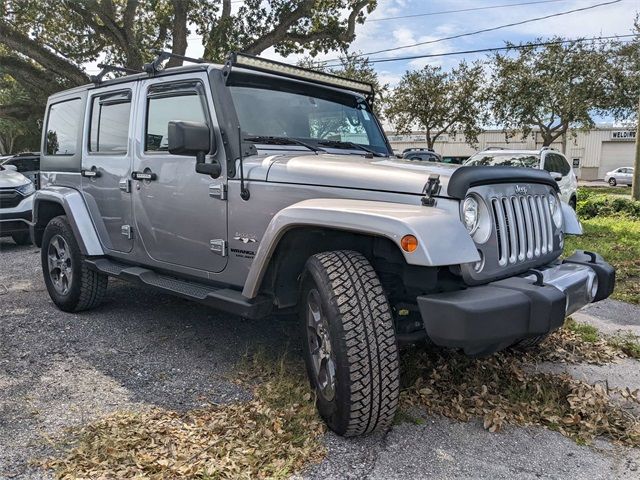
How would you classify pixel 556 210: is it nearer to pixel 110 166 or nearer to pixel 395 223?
pixel 395 223

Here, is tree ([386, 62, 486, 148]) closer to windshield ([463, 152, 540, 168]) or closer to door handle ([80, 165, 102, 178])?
windshield ([463, 152, 540, 168])

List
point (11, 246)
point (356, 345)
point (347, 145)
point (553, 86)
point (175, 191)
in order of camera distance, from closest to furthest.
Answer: point (356, 345) → point (175, 191) → point (347, 145) → point (11, 246) → point (553, 86)

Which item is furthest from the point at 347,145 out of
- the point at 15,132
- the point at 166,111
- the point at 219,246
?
the point at 15,132

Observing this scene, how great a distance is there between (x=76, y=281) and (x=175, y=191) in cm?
166

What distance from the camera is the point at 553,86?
24.3 meters

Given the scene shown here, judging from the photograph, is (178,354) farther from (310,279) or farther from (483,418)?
(483,418)

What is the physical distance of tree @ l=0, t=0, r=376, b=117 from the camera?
14.8 meters

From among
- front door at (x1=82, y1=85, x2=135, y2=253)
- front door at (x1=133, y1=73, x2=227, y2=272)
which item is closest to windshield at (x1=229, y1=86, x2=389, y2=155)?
front door at (x1=133, y1=73, x2=227, y2=272)

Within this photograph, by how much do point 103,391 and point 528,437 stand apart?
2.52m

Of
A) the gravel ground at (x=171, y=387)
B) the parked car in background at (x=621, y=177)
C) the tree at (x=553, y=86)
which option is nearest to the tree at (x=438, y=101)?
the tree at (x=553, y=86)

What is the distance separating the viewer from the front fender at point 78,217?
4.78m

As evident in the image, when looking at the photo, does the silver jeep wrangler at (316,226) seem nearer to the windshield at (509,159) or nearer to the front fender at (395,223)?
the front fender at (395,223)

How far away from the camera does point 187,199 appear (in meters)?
3.89

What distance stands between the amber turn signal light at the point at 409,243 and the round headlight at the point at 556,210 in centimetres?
147
